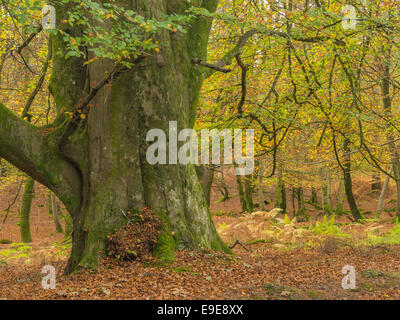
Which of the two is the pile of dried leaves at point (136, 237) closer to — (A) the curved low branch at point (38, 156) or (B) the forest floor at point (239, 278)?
(B) the forest floor at point (239, 278)

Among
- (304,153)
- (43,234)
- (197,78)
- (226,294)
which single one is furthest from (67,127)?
(43,234)

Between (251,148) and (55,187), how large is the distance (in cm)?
702

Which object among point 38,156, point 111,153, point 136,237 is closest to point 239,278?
point 136,237

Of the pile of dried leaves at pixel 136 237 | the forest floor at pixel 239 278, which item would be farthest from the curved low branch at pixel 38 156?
the forest floor at pixel 239 278

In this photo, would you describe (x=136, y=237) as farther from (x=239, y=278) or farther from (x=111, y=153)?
(x=239, y=278)

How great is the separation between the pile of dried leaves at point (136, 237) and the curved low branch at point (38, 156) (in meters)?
1.03

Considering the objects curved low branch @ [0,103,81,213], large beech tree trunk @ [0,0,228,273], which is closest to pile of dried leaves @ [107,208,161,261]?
large beech tree trunk @ [0,0,228,273]

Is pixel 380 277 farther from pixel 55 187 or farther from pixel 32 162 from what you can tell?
pixel 32 162

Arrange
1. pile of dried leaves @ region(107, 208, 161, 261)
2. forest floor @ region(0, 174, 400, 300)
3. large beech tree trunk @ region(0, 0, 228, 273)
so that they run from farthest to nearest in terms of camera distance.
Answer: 1. large beech tree trunk @ region(0, 0, 228, 273)
2. pile of dried leaves @ region(107, 208, 161, 261)
3. forest floor @ region(0, 174, 400, 300)

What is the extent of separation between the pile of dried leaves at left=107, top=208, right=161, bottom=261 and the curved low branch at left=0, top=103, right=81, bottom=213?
3.39 ft

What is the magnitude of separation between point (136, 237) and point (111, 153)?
4.16ft

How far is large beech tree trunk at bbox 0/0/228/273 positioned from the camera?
5.18 metres

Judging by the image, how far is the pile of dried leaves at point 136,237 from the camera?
4996 millimetres

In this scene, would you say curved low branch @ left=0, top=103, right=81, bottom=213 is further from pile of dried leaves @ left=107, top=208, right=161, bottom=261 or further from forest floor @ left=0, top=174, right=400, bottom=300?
forest floor @ left=0, top=174, right=400, bottom=300
